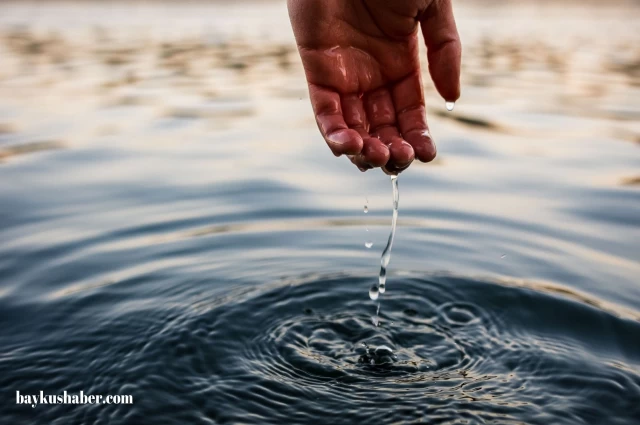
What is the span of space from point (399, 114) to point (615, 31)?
17150 mm

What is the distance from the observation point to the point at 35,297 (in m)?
4.07

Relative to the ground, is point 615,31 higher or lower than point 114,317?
higher

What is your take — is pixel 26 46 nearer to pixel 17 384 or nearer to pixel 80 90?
pixel 80 90

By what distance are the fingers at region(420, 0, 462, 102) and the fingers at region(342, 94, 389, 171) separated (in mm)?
468

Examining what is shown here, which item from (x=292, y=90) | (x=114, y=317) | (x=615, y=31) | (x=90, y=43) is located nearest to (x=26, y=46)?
(x=90, y=43)

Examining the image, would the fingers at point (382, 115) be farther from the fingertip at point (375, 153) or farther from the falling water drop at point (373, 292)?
the falling water drop at point (373, 292)

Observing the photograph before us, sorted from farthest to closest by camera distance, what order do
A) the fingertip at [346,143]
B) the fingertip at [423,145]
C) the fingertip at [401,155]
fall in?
the fingertip at [423,145]
the fingertip at [401,155]
the fingertip at [346,143]

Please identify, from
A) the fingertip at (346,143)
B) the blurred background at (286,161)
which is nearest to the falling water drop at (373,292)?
the blurred background at (286,161)

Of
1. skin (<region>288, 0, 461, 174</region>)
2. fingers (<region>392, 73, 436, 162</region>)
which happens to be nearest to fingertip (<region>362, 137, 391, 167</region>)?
skin (<region>288, 0, 461, 174</region>)

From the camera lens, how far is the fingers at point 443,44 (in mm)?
3682

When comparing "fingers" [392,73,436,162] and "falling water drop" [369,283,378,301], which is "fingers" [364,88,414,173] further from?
"falling water drop" [369,283,378,301]

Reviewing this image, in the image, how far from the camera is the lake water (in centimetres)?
314

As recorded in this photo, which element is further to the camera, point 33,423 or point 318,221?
point 318,221

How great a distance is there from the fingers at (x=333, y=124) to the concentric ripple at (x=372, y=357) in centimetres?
111
